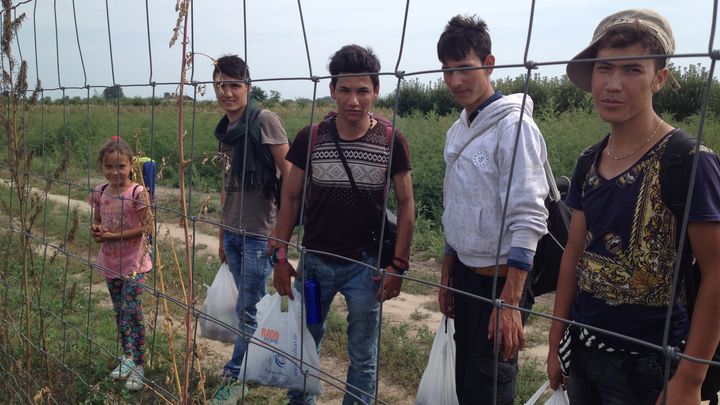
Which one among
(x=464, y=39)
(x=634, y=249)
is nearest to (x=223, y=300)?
(x=464, y=39)

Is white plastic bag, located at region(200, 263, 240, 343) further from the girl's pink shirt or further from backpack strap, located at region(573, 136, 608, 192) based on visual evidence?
backpack strap, located at region(573, 136, 608, 192)

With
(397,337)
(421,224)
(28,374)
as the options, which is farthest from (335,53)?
(421,224)

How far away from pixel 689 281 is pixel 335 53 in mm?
1444

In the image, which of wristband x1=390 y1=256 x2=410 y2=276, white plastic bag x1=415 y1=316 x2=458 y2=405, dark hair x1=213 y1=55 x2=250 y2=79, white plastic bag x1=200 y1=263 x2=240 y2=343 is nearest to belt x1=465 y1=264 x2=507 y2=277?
white plastic bag x1=415 y1=316 x2=458 y2=405

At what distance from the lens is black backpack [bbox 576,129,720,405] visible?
4.10ft

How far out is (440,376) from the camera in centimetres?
194

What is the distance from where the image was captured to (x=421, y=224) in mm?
6992

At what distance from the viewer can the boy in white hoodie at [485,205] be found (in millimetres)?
1803

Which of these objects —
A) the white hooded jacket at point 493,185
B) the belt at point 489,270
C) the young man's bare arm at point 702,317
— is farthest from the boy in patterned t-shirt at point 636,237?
the belt at point 489,270

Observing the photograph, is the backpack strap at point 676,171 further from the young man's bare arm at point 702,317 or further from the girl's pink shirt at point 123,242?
the girl's pink shirt at point 123,242

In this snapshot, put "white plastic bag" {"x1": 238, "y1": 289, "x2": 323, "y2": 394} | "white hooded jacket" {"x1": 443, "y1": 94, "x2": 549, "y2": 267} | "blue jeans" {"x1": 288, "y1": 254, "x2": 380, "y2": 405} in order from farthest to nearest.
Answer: "blue jeans" {"x1": 288, "y1": 254, "x2": 380, "y2": 405}
"white plastic bag" {"x1": 238, "y1": 289, "x2": 323, "y2": 394}
"white hooded jacket" {"x1": 443, "y1": 94, "x2": 549, "y2": 267}

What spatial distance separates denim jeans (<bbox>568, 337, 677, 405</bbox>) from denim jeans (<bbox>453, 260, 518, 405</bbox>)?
14.6 inches

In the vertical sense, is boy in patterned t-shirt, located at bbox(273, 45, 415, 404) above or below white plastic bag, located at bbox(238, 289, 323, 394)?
above

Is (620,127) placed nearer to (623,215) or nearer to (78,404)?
(623,215)
